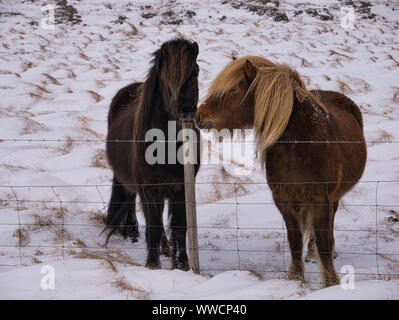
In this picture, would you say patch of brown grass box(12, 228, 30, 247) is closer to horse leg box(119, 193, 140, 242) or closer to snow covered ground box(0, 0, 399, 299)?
snow covered ground box(0, 0, 399, 299)

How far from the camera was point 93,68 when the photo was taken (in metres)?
16.7

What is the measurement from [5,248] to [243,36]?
1844 cm

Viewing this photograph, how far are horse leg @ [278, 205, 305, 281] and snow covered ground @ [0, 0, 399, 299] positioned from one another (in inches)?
7.4

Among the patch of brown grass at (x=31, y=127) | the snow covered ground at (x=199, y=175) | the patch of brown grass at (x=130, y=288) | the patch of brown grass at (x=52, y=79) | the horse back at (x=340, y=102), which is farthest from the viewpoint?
the patch of brown grass at (x=52, y=79)

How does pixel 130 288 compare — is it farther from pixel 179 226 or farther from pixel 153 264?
pixel 179 226

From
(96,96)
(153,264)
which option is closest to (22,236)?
(153,264)

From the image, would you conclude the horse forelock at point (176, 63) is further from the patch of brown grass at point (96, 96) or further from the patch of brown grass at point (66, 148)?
the patch of brown grass at point (96, 96)

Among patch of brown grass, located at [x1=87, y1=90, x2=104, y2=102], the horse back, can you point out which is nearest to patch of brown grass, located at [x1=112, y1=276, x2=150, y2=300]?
the horse back

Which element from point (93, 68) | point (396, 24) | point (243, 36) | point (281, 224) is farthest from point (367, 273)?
point (396, 24)

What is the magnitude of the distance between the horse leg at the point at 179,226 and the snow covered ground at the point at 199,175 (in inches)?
10.8

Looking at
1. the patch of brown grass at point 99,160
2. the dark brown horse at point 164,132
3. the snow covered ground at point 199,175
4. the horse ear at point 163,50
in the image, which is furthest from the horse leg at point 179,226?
the patch of brown grass at point 99,160

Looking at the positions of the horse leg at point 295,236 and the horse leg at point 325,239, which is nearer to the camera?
the horse leg at point 325,239

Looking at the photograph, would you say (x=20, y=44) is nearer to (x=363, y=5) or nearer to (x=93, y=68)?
(x=93, y=68)

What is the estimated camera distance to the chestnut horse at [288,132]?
347cm
